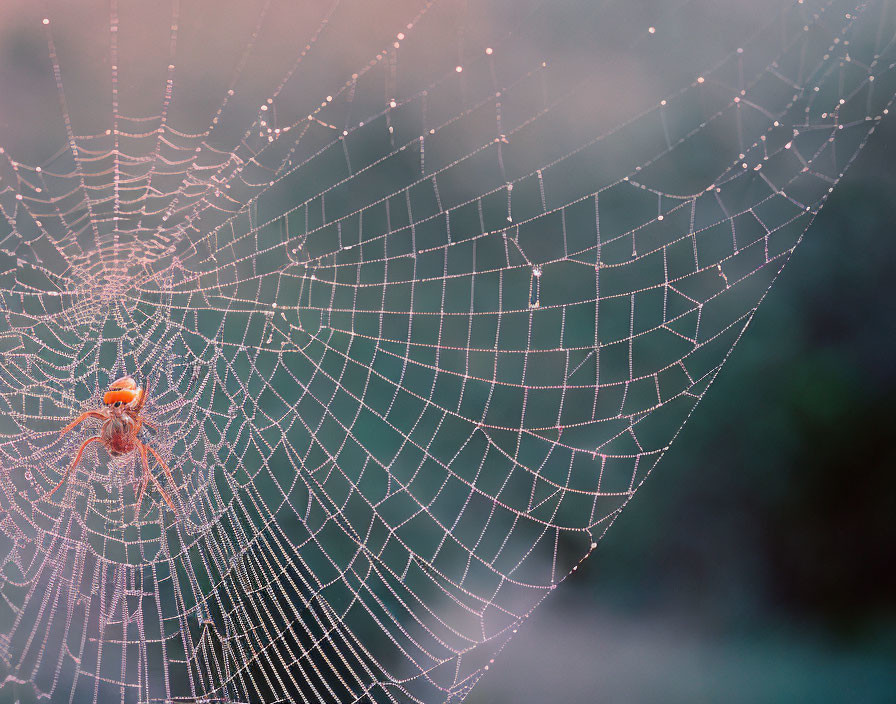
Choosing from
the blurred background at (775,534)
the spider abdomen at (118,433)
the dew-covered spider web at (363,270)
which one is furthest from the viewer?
the blurred background at (775,534)

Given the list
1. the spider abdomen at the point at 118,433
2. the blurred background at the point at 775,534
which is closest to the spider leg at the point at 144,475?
the spider abdomen at the point at 118,433

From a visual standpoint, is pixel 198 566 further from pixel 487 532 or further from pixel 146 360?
pixel 146 360

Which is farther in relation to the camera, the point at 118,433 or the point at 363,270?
the point at 363,270

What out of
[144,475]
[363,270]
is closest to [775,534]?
[363,270]

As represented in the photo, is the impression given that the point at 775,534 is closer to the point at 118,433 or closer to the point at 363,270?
the point at 363,270

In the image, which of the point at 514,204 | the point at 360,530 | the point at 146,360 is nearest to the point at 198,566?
A: the point at 360,530

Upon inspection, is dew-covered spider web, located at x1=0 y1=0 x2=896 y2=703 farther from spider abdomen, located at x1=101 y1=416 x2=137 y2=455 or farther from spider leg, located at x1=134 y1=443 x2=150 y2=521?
spider abdomen, located at x1=101 y1=416 x2=137 y2=455

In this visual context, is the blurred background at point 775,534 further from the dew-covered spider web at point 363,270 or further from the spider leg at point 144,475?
the spider leg at point 144,475

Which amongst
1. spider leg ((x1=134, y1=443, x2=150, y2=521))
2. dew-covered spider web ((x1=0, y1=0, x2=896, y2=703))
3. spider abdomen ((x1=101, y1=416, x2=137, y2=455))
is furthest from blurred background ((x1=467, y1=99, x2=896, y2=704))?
spider abdomen ((x1=101, y1=416, x2=137, y2=455))
